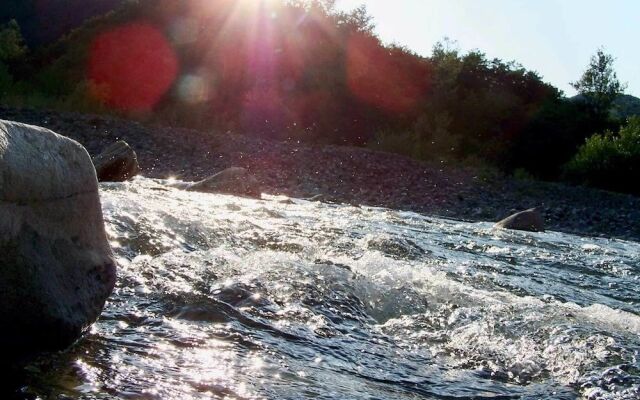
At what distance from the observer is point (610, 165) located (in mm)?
20484

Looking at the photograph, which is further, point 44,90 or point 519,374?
point 44,90

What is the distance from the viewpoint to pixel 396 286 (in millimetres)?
3928

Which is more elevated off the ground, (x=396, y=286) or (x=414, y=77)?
(x=414, y=77)

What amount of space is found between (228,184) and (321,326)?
6421mm

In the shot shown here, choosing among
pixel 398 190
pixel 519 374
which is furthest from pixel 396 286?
pixel 398 190

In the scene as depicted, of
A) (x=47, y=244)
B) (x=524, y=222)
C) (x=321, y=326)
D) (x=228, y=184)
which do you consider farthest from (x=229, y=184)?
(x=47, y=244)

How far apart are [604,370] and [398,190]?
36.8ft

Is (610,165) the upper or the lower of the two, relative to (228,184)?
upper

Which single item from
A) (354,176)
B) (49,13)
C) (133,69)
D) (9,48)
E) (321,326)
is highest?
(49,13)

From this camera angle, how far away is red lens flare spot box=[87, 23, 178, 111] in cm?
2223

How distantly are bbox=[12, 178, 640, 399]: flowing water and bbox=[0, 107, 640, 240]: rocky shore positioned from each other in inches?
261

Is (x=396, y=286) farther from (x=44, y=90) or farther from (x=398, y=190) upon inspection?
(x=44, y=90)

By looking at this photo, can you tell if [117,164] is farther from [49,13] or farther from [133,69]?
[49,13]

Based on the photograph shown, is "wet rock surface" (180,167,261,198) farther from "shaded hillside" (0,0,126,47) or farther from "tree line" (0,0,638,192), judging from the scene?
"shaded hillside" (0,0,126,47)
